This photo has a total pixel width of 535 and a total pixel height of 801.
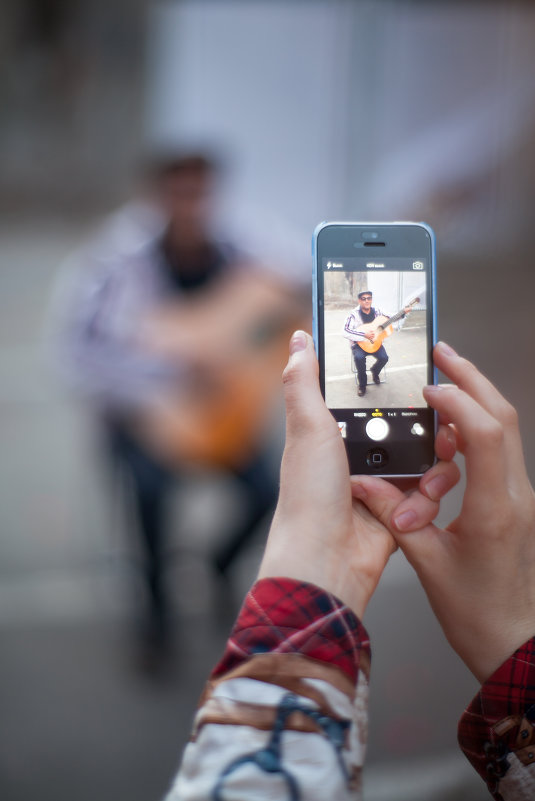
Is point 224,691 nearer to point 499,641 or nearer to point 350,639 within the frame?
point 350,639

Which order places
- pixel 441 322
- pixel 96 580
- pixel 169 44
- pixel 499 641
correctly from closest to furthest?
pixel 499 641 < pixel 96 580 < pixel 441 322 < pixel 169 44

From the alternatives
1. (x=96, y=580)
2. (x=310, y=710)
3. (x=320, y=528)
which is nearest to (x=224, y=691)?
(x=310, y=710)

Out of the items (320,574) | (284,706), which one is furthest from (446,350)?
(284,706)

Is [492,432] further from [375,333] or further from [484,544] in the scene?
[375,333]

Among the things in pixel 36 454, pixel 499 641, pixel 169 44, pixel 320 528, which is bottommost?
pixel 36 454

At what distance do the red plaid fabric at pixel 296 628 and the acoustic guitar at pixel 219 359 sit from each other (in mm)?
1426

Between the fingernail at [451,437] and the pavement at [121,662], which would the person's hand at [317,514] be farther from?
the pavement at [121,662]

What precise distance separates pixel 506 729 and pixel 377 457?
0.38 m

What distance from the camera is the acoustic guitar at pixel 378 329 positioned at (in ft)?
3.27

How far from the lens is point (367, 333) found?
997 mm

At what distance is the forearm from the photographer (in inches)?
22.3

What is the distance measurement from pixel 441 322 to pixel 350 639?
6229 mm

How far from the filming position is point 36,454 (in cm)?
427

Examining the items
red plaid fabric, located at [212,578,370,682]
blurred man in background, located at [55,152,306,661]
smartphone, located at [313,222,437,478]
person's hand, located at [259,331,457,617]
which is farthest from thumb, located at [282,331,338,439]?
blurred man in background, located at [55,152,306,661]
